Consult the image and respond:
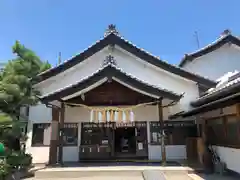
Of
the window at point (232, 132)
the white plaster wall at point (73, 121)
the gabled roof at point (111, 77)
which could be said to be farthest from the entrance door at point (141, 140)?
the window at point (232, 132)

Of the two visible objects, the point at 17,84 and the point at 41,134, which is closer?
the point at 17,84

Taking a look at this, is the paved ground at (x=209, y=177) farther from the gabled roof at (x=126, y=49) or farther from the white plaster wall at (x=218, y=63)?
the white plaster wall at (x=218, y=63)

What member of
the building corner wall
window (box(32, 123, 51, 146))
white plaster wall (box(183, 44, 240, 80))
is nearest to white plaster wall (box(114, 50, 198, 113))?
white plaster wall (box(183, 44, 240, 80))

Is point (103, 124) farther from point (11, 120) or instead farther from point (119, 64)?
point (11, 120)

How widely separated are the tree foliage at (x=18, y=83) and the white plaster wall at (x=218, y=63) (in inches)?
423

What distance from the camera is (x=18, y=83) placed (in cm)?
988

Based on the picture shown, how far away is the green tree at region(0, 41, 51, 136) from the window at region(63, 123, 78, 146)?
8.33 feet

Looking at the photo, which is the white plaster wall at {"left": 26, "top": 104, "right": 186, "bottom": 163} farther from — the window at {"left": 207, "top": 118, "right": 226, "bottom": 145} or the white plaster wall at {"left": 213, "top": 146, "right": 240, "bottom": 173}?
the white plaster wall at {"left": 213, "top": 146, "right": 240, "bottom": 173}

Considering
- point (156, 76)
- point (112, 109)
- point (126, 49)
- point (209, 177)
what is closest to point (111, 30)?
point (126, 49)

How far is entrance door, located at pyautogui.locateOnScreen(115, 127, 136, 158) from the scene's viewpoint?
12.4 meters

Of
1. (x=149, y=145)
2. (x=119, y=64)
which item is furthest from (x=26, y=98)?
(x=149, y=145)

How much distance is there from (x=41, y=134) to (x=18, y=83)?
11.5 feet

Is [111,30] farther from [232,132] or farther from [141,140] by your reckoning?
[232,132]

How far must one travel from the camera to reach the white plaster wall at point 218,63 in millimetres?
15367
